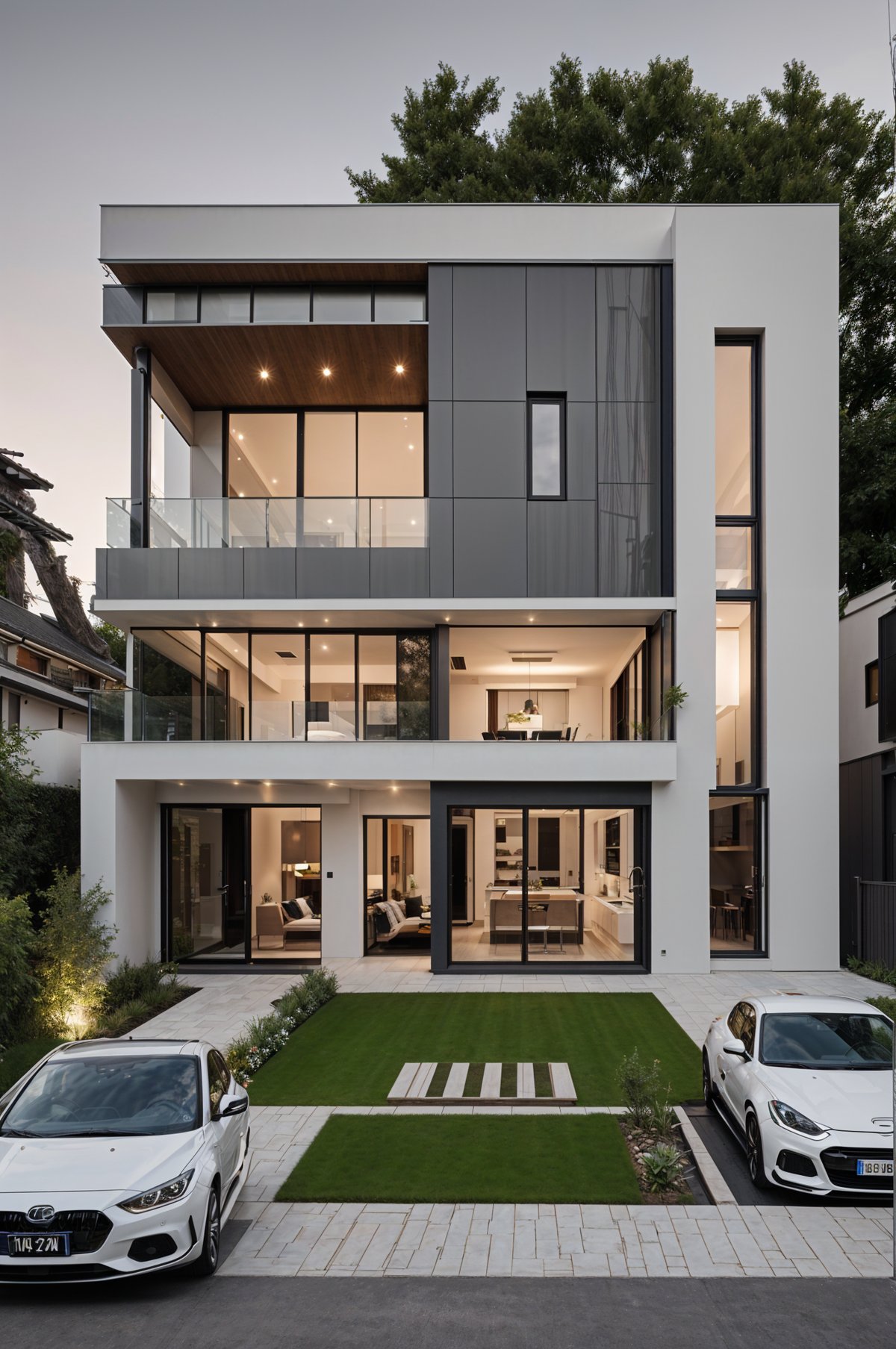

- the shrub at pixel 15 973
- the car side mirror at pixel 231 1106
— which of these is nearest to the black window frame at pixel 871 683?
the shrub at pixel 15 973

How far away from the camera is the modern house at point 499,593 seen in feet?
56.7

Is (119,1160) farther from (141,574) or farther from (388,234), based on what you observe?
(388,234)

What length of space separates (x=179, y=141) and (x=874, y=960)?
2457 centimetres

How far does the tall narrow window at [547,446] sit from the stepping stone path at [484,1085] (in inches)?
411

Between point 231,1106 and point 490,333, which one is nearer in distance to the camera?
point 231,1106

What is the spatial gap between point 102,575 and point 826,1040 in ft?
47.8

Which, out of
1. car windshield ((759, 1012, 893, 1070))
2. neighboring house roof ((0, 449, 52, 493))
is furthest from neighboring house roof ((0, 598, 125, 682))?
car windshield ((759, 1012, 893, 1070))

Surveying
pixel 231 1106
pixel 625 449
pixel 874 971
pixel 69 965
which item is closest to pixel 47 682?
pixel 69 965

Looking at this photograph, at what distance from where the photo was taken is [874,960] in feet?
56.8

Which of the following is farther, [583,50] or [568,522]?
[583,50]

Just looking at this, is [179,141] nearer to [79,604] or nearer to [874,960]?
[79,604]

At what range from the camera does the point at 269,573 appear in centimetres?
1795

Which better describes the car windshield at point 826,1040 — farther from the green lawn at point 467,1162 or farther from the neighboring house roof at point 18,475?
the neighboring house roof at point 18,475

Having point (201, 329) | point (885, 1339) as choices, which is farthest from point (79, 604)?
point (885, 1339)
